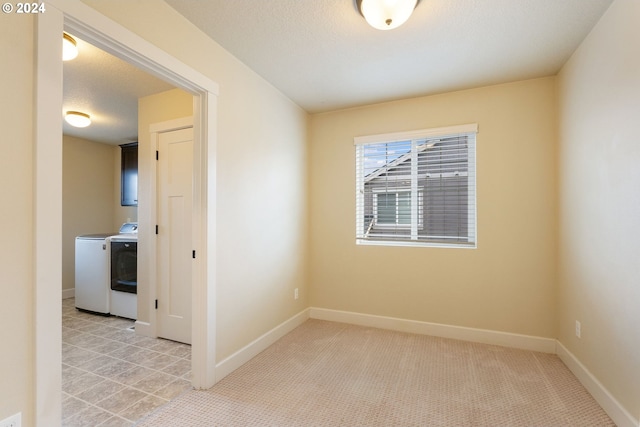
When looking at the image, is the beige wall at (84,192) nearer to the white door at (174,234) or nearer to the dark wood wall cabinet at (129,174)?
the dark wood wall cabinet at (129,174)

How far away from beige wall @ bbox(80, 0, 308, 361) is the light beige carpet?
1.36 ft

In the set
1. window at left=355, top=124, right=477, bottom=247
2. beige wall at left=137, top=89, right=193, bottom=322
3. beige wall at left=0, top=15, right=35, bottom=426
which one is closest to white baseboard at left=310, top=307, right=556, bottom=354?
window at left=355, top=124, right=477, bottom=247

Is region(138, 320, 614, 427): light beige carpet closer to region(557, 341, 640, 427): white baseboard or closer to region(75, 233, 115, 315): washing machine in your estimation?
region(557, 341, 640, 427): white baseboard

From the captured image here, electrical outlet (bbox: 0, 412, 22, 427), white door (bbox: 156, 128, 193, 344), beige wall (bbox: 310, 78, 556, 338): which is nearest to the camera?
electrical outlet (bbox: 0, 412, 22, 427)

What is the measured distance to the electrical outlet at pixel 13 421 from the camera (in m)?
1.15

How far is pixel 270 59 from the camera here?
244 centimetres

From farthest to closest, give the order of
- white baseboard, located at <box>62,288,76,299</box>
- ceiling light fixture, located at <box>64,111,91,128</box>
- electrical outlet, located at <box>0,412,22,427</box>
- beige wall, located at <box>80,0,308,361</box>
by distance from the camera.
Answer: white baseboard, located at <box>62,288,76,299</box> → ceiling light fixture, located at <box>64,111,91,128</box> → beige wall, located at <box>80,0,308,361</box> → electrical outlet, located at <box>0,412,22,427</box>

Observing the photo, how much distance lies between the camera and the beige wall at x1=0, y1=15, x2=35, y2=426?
116 centimetres

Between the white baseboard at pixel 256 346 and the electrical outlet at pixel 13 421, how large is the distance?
1.16m

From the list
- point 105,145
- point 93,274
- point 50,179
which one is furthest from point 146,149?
point 105,145

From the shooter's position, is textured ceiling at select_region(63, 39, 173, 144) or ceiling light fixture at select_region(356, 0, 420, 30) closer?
ceiling light fixture at select_region(356, 0, 420, 30)

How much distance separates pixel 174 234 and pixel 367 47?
2.45 meters

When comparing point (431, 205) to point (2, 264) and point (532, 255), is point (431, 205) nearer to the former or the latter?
point (532, 255)

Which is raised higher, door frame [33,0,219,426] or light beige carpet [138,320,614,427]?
door frame [33,0,219,426]
